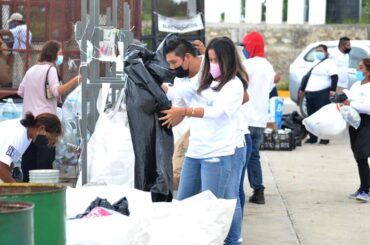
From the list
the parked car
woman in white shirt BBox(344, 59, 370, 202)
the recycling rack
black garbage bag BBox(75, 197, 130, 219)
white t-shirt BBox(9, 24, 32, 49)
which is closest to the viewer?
black garbage bag BBox(75, 197, 130, 219)

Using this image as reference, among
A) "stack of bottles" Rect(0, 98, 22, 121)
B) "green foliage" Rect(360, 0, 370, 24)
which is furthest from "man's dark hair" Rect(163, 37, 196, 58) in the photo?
"green foliage" Rect(360, 0, 370, 24)

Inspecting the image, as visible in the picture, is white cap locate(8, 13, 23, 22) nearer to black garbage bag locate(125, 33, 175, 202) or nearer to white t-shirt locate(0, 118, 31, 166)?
white t-shirt locate(0, 118, 31, 166)

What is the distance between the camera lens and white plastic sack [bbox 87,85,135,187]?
7.53 metres

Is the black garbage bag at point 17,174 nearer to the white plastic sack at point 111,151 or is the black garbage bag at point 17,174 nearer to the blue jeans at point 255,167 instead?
the white plastic sack at point 111,151

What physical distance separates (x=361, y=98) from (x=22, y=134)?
3.90 m

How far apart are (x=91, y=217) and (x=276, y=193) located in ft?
18.6

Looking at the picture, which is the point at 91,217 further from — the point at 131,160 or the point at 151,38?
the point at 151,38

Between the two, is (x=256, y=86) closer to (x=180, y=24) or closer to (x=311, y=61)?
(x=180, y=24)

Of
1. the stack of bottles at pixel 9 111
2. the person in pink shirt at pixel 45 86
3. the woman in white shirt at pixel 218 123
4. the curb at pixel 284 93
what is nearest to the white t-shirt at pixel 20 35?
the stack of bottles at pixel 9 111

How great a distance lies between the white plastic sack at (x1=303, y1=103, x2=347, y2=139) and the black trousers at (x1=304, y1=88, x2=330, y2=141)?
4.87 meters

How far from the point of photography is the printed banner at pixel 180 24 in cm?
1499

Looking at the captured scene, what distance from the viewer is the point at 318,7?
28.5 m

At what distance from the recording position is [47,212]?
391 centimetres

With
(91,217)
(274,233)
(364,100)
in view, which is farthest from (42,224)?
(364,100)
